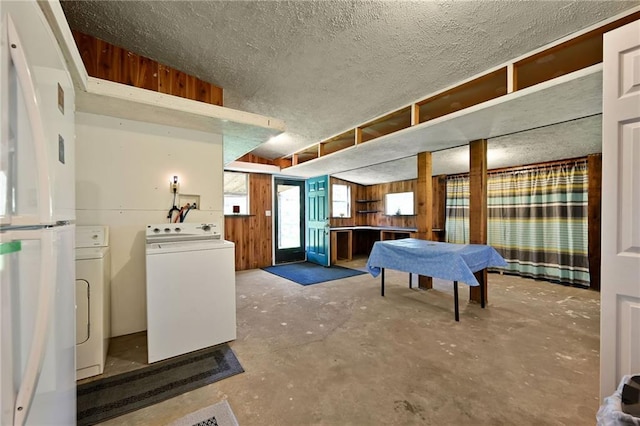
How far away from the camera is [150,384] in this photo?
1.75 metres

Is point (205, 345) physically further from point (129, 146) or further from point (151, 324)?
point (129, 146)

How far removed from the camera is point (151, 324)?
1.96 m

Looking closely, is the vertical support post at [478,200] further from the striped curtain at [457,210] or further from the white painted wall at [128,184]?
the white painted wall at [128,184]

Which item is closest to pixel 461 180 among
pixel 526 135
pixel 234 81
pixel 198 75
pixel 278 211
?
pixel 526 135

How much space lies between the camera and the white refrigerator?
2.04 feet

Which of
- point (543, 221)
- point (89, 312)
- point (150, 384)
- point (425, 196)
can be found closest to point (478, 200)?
point (425, 196)

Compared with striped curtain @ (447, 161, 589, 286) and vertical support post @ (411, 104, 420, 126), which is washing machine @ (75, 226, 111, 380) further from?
striped curtain @ (447, 161, 589, 286)

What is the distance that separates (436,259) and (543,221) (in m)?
2.69

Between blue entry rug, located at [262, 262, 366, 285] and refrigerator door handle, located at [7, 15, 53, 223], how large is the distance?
3.63 metres

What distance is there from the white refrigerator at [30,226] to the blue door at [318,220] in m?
4.58

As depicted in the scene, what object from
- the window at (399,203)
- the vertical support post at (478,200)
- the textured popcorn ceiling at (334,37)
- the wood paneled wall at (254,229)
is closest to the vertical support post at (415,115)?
the textured popcorn ceiling at (334,37)

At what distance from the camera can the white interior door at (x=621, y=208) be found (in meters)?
1.18

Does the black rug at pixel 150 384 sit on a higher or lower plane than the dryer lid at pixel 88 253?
lower

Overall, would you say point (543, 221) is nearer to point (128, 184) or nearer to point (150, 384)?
point (150, 384)
